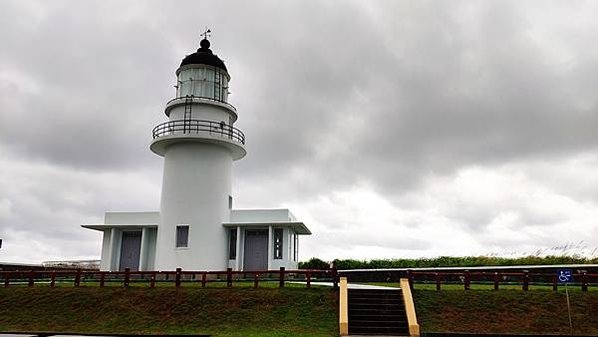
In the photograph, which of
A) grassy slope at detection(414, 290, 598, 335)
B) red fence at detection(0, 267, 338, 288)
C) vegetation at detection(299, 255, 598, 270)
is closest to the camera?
grassy slope at detection(414, 290, 598, 335)

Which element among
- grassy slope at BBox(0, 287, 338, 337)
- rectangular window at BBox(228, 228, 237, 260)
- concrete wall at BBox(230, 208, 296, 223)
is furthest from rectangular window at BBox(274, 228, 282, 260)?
grassy slope at BBox(0, 287, 338, 337)

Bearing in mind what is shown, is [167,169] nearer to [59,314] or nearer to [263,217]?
[263,217]

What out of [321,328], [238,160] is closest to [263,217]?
[238,160]

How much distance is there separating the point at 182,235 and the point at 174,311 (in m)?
8.31

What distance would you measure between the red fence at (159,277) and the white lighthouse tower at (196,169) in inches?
68.4

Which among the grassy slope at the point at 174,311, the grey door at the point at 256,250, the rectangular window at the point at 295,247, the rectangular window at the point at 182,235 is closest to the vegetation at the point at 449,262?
the rectangular window at the point at 295,247

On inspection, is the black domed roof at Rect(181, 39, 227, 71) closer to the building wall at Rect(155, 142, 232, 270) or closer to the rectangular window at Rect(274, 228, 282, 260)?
the building wall at Rect(155, 142, 232, 270)

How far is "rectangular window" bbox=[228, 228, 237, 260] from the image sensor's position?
2530cm

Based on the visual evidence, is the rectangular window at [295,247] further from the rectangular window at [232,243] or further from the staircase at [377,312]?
the staircase at [377,312]

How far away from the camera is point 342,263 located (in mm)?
28891

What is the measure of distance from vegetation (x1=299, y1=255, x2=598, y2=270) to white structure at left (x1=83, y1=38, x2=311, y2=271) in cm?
409

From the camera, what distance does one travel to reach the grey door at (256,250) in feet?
82.1

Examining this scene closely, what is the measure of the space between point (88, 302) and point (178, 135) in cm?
909

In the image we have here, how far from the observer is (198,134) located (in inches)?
962
